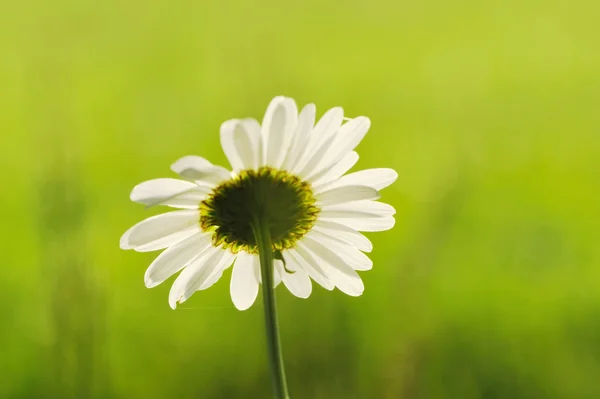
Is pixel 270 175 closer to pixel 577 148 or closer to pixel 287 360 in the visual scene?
pixel 287 360

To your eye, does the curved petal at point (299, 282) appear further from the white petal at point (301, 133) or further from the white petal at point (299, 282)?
the white petal at point (301, 133)

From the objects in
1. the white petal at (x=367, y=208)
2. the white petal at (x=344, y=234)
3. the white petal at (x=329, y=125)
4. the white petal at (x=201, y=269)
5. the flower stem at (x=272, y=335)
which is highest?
the white petal at (x=329, y=125)

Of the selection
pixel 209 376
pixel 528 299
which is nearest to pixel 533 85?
pixel 528 299

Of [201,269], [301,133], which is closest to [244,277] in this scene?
[201,269]

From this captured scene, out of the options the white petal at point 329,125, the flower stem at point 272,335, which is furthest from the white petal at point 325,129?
the flower stem at point 272,335

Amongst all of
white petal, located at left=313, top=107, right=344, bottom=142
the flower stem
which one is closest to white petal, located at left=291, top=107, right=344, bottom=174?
white petal, located at left=313, top=107, right=344, bottom=142

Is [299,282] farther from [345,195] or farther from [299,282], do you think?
[345,195]
